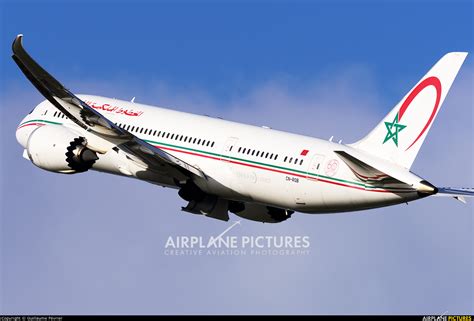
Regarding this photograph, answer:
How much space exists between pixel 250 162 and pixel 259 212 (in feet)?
18.3

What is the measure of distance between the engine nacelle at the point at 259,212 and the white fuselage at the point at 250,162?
3.55 m

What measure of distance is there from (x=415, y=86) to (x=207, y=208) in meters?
12.0

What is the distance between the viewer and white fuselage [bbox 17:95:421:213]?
63469 mm

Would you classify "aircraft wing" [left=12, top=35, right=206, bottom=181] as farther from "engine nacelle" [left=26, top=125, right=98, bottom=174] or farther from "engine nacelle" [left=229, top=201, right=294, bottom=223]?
"engine nacelle" [left=229, top=201, right=294, bottom=223]

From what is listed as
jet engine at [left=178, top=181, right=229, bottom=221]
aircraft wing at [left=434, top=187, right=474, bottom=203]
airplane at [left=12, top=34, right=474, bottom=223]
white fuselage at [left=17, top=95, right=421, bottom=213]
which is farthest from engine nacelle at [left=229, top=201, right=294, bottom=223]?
aircraft wing at [left=434, top=187, right=474, bottom=203]

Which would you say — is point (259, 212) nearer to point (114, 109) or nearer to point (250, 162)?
point (250, 162)

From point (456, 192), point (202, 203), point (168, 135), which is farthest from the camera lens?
point (168, 135)

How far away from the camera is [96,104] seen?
243ft

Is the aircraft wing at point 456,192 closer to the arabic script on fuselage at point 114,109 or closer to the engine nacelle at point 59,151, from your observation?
the arabic script on fuselage at point 114,109

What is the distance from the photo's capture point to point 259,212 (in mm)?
71375

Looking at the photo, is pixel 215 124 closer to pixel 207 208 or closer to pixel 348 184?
pixel 207 208

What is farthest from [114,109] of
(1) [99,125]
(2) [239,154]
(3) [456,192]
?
(3) [456,192]

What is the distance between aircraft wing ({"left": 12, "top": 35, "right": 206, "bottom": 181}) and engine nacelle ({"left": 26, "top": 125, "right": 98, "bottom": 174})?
2.80 m

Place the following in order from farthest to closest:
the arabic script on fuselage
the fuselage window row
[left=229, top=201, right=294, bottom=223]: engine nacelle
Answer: the arabic script on fuselage, [left=229, top=201, right=294, bottom=223]: engine nacelle, the fuselage window row
